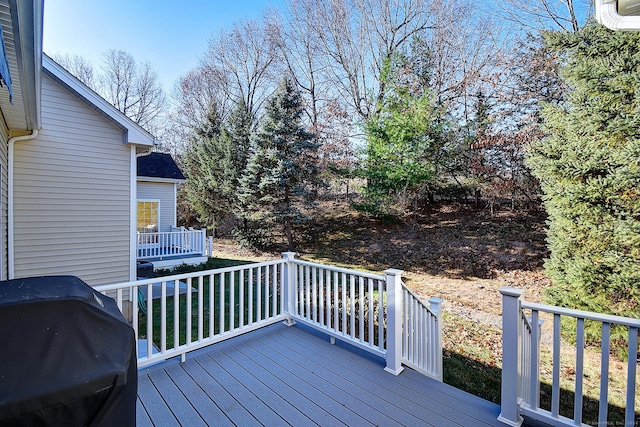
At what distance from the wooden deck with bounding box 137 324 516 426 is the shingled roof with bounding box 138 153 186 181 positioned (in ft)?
33.7

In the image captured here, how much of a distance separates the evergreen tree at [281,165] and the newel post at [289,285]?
7.80 meters

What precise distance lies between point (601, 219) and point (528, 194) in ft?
19.7

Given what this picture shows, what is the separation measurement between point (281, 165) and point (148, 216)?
560 centimetres

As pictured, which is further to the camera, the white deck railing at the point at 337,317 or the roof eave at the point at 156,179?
the roof eave at the point at 156,179

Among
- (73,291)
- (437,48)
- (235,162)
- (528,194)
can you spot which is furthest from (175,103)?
(73,291)

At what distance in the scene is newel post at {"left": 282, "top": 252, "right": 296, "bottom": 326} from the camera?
4.24 metres

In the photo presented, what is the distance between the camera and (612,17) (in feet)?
4.22

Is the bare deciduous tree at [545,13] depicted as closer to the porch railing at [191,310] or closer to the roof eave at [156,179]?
the porch railing at [191,310]

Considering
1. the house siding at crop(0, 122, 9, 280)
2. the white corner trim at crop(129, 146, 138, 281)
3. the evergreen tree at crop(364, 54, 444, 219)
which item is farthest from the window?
the evergreen tree at crop(364, 54, 444, 219)

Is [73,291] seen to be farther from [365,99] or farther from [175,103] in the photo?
[175,103]

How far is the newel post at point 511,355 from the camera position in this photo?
233cm

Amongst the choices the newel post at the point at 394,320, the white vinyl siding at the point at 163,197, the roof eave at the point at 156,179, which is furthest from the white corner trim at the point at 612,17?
the white vinyl siding at the point at 163,197

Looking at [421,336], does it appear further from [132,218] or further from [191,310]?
[132,218]

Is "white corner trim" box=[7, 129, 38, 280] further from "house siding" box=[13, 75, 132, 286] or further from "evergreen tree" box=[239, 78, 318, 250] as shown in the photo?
"evergreen tree" box=[239, 78, 318, 250]
